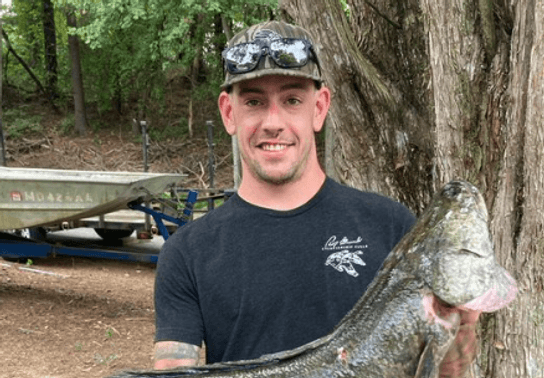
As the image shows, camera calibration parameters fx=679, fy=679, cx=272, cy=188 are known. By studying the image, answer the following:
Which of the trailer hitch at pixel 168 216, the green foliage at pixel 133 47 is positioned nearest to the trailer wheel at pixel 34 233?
the trailer hitch at pixel 168 216

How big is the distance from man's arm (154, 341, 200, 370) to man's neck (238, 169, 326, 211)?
605 millimetres

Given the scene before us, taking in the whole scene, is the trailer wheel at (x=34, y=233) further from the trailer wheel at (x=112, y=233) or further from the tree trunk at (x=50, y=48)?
the tree trunk at (x=50, y=48)

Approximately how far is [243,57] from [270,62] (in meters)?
0.13

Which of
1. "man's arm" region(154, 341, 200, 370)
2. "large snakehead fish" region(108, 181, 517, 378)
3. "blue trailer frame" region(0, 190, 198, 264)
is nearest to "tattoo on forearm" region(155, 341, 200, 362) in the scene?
"man's arm" region(154, 341, 200, 370)

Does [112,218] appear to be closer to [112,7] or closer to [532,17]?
[112,7]

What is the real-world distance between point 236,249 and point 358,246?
462mm

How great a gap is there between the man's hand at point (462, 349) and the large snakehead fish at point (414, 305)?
6 centimetres

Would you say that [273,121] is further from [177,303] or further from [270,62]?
[177,303]

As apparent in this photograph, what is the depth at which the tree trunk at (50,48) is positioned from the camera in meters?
28.3

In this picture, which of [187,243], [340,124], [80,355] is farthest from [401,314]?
[80,355]

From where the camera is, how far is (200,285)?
2562mm

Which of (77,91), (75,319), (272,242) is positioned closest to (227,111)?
(272,242)

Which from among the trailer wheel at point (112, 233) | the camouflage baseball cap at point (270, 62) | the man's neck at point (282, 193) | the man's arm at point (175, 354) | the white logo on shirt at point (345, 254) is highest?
the camouflage baseball cap at point (270, 62)

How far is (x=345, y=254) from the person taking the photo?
2525 millimetres
